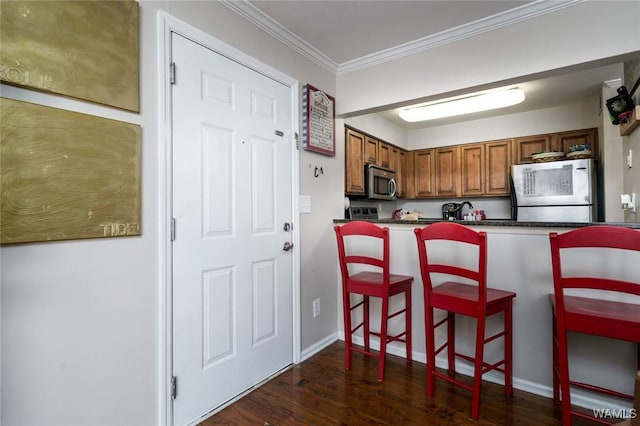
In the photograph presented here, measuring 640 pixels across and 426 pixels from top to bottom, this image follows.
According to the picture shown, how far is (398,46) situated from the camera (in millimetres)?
2420

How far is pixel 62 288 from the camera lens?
1.23m

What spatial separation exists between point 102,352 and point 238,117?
1.43 meters

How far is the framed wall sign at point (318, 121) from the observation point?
2.45 meters

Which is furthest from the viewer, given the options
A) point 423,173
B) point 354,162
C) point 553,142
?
point 423,173

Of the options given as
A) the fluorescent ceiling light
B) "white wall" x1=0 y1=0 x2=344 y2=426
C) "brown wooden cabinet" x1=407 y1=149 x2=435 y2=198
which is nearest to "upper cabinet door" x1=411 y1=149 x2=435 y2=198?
"brown wooden cabinet" x1=407 y1=149 x2=435 y2=198

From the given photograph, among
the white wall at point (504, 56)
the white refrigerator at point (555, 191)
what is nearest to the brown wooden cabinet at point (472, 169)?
the white refrigerator at point (555, 191)

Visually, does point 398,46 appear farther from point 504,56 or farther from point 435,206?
point 435,206

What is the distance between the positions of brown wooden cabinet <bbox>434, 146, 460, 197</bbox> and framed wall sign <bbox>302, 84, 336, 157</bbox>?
2.22m

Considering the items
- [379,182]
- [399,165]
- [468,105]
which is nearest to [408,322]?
[379,182]

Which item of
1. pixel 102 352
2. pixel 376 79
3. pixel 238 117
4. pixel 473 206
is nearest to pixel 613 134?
pixel 473 206

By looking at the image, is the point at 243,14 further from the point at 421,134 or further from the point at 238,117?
the point at 421,134

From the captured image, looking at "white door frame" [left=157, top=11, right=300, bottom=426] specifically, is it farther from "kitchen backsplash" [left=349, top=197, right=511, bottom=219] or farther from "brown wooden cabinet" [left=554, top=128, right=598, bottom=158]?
"brown wooden cabinet" [left=554, top=128, right=598, bottom=158]

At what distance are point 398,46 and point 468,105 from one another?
109cm

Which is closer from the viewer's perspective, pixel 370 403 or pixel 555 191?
pixel 370 403
